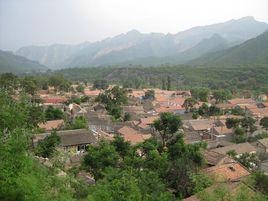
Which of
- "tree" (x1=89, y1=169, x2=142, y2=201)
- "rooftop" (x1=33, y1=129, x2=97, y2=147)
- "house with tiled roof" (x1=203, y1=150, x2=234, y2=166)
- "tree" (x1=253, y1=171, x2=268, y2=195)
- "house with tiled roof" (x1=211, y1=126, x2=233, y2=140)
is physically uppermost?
"tree" (x1=89, y1=169, x2=142, y2=201)

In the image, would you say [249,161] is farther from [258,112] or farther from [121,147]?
[258,112]

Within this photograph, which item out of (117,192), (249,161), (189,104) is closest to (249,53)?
(189,104)

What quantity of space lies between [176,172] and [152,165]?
209 centimetres

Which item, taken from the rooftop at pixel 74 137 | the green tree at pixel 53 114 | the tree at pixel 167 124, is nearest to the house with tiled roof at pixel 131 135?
the rooftop at pixel 74 137

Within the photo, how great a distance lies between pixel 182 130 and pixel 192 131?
1216mm

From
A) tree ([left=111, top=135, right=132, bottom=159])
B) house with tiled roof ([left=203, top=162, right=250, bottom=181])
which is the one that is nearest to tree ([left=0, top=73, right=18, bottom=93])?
tree ([left=111, top=135, right=132, bottom=159])

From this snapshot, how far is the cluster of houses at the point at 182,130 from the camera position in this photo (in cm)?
2469

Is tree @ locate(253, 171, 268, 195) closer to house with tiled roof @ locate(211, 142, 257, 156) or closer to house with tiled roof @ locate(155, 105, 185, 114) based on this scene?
house with tiled roof @ locate(211, 142, 257, 156)

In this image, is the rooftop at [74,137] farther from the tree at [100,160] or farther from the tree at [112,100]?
the tree at [112,100]

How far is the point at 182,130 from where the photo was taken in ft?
135

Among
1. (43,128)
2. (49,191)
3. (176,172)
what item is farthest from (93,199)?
(43,128)

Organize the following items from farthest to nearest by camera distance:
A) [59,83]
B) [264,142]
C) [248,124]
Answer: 1. [59,83]
2. [248,124]
3. [264,142]

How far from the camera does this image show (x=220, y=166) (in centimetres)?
2233

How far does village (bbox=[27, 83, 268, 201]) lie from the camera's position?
2512 centimetres
